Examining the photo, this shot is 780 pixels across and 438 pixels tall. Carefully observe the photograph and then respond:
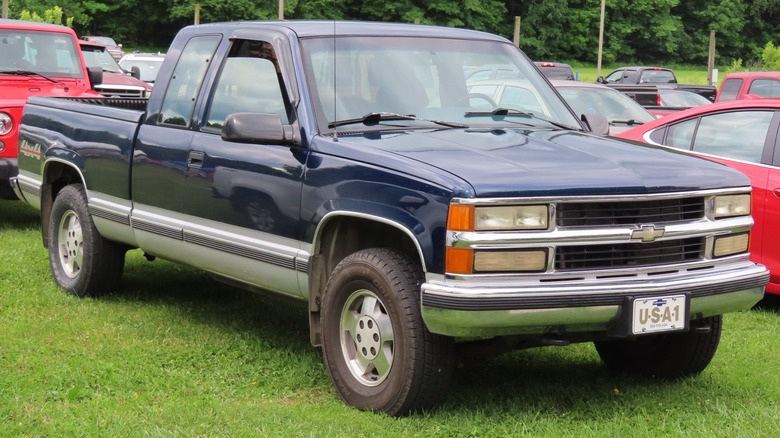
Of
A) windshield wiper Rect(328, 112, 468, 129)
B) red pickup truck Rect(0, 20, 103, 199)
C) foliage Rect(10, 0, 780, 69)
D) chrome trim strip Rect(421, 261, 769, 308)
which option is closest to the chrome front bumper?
chrome trim strip Rect(421, 261, 769, 308)

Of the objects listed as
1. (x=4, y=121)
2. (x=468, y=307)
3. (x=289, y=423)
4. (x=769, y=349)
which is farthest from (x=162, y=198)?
(x=4, y=121)

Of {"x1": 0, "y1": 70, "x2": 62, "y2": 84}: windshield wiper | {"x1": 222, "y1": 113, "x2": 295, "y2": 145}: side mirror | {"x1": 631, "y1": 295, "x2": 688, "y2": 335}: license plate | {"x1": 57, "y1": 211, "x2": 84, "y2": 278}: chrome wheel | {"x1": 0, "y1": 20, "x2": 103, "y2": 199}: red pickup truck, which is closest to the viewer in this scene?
{"x1": 631, "y1": 295, "x2": 688, "y2": 335}: license plate

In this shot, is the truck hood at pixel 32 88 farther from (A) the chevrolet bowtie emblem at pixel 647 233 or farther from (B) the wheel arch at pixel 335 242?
(A) the chevrolet bowtie emblem at pixel 647 233

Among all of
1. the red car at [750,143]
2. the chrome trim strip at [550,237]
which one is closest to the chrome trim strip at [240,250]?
the chrome trim strip at [550,237]

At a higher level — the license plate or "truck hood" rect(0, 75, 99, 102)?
"truck hood" rect(0, 75, 99, 102)

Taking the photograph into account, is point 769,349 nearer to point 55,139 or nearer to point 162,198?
point 162,198

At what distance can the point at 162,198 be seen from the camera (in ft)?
21.7

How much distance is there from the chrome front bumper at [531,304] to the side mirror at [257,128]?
1216 mm

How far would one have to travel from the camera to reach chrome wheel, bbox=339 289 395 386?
5117 mm

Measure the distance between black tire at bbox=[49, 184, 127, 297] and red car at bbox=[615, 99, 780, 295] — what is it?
13.2 feet

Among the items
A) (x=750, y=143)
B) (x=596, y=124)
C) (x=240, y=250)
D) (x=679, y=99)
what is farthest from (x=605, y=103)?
(x=240, y=250)

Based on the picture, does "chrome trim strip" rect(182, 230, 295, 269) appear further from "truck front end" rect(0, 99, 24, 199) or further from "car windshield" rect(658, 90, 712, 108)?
"car windshield" rect(658, 90, 712, 108)

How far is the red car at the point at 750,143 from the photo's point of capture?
7.66m

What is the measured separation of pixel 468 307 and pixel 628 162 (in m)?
1.13
